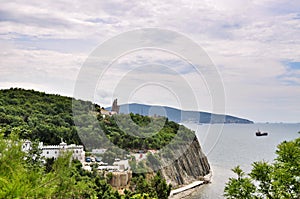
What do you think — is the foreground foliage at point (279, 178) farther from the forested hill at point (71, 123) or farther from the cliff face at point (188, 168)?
the cliff face at point (188, 168)

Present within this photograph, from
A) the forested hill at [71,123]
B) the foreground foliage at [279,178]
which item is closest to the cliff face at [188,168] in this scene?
the forested hill at [71,123]

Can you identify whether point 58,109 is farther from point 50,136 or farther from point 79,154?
point 79,154

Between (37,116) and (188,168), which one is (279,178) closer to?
(37,116)

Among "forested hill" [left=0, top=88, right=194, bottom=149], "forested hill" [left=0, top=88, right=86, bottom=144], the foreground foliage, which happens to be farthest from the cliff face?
the foreground foliage

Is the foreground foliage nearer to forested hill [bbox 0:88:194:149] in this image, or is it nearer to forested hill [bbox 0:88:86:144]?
forested hill [bbox 0:88:86:144]

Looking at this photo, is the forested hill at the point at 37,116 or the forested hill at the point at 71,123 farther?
the forested hill at the point at 71,123

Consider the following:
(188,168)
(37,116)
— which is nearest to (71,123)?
(37,116)
